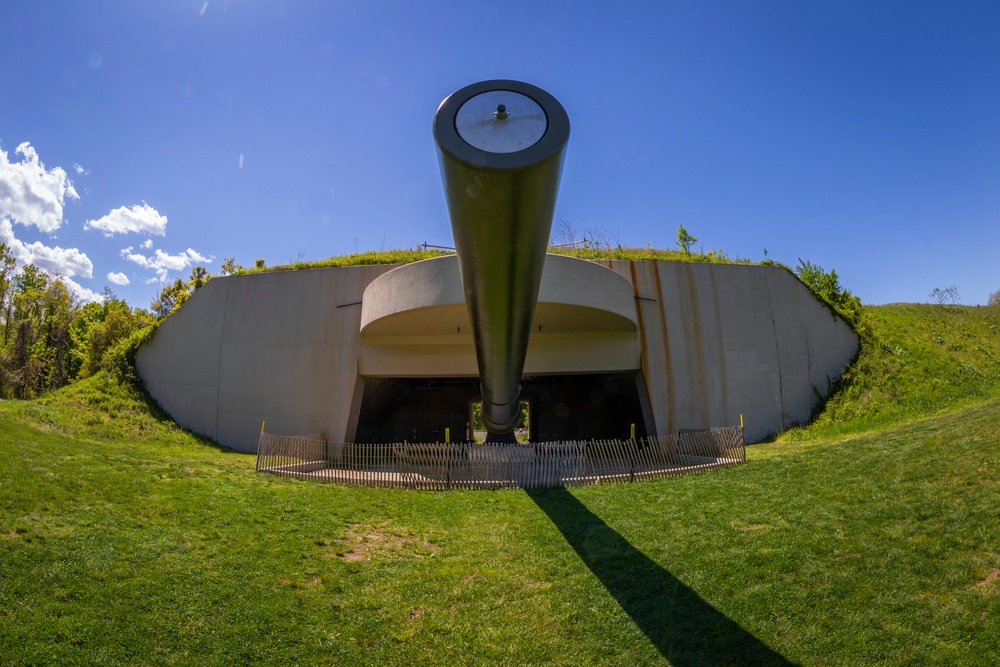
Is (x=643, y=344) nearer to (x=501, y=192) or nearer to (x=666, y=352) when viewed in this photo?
(x=666, y=352)

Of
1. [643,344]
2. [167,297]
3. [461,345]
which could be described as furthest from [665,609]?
[167,297]

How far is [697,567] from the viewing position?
19.9 ft

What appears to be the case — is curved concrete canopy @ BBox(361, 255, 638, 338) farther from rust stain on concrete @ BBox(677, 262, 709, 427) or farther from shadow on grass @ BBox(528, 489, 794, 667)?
shadow on grass @ BBox(528, 489, 794, 667)

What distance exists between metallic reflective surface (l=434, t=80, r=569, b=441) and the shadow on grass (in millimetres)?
3347

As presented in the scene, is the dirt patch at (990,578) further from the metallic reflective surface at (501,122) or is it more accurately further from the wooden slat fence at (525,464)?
the wooden slat fence at (525,464)

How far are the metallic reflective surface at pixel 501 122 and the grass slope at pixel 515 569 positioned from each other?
427 cm

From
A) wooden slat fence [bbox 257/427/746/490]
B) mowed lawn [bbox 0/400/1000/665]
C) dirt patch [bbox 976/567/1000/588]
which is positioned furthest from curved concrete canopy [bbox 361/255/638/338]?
dirt patch [bbox 976/567/1000/588]

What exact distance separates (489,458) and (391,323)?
6155 mm

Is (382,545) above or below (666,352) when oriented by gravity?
below

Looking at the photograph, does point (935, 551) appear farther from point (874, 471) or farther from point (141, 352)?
point (141, 352)

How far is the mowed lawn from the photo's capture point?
4383 mm

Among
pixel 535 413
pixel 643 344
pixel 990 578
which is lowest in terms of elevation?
pixel 990 578

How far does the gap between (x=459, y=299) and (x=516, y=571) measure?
782cm

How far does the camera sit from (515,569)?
264 inches
